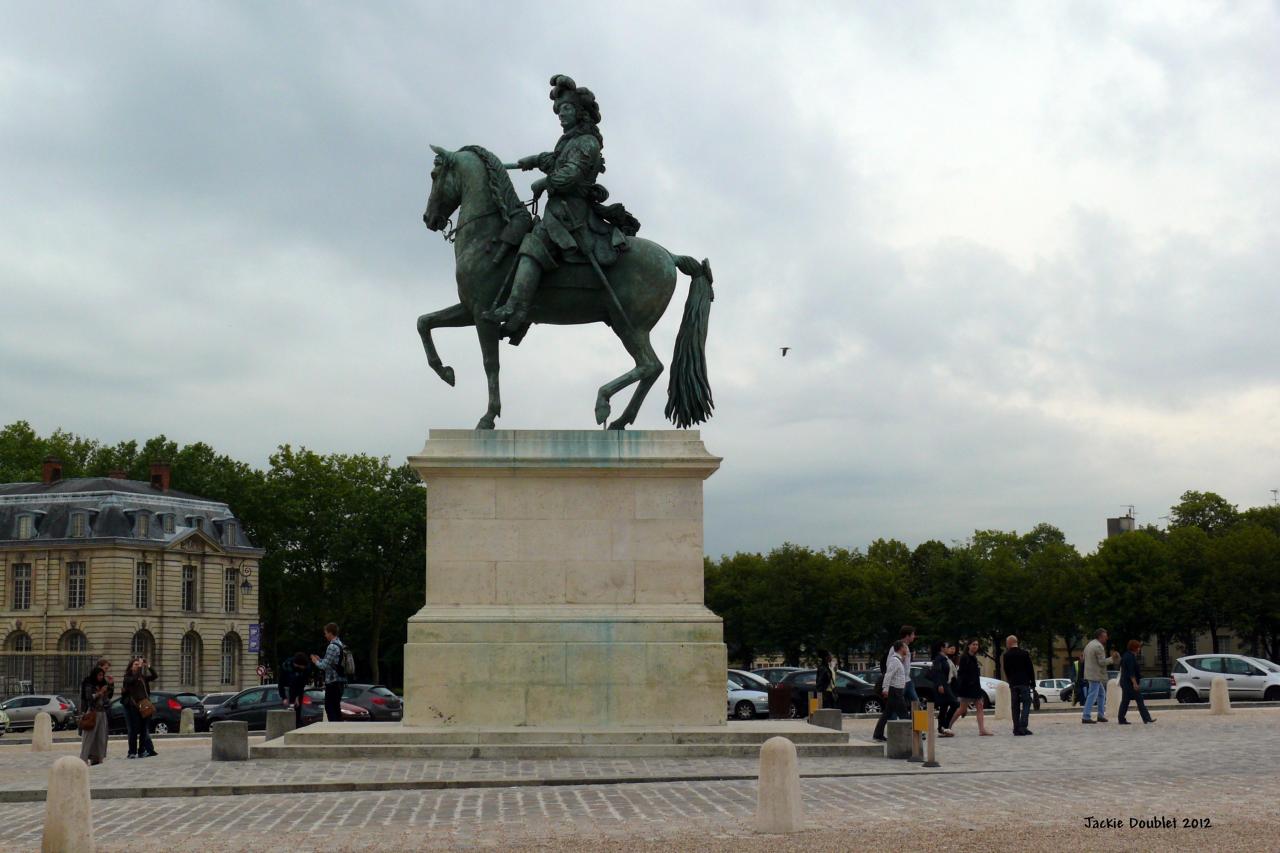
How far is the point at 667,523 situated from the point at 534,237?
406cm

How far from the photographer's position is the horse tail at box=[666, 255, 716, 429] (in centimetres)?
1986

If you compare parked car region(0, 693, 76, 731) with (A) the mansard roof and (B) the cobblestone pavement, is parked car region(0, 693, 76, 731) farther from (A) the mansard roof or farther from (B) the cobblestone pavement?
(A) the mansard roof

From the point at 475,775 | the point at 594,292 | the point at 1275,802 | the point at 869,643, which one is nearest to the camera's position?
the point at 1275,802

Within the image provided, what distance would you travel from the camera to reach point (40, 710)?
46.6m

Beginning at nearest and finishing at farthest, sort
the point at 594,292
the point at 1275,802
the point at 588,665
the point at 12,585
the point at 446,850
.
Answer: the point at 446,850 < the point at 1275,802 < the point at 588,665 < the point at 594,292 < the point at 12,585

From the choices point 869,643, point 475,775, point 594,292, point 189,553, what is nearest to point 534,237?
point 594,292

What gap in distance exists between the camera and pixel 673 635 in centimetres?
1817

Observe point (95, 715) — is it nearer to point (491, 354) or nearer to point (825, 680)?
point (491, 354)

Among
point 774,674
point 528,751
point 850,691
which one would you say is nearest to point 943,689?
point 528,751

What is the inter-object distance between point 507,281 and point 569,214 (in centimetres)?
119

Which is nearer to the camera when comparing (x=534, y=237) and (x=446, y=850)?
(x=446, y=850)

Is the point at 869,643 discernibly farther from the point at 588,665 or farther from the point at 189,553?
the point at 588,665

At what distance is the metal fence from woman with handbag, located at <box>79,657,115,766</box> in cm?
5576

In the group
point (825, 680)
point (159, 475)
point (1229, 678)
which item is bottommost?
point (1229, 678)
